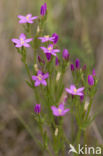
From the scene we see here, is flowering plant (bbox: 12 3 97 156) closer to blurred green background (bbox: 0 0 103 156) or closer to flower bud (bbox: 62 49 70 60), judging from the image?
flower bud (bbox: 62 49 70 60)

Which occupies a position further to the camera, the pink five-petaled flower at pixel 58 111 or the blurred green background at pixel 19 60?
the blurred green background at pixel 19 60

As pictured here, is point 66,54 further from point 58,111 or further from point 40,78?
point 58,111

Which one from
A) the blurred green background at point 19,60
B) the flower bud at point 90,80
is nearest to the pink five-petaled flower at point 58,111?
the flower bud at point 90,80

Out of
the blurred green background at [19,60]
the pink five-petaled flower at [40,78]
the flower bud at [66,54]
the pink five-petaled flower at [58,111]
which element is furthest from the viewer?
the blurred green background at [19,60]

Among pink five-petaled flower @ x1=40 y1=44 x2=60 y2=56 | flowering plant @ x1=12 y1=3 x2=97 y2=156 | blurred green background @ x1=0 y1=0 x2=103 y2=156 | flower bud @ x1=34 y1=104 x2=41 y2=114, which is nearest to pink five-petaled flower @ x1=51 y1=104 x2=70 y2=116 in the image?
flowering plant @ x1=12 y1=3 x2=97 y2=156

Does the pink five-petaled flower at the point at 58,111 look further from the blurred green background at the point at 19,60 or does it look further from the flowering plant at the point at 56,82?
the blurred green background at the point at 19,60

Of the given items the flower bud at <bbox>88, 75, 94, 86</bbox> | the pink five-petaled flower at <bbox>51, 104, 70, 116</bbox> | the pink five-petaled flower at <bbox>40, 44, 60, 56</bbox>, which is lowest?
the pink five-petaled flower at <bbox>51, 104, 70, 116</bbox>

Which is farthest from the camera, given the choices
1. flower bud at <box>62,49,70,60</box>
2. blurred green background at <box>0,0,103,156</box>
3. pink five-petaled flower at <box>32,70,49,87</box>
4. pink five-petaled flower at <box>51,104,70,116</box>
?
blurred green background at <box>0,0,103,156</box>

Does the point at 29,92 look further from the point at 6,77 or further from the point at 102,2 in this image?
the point at 102,2

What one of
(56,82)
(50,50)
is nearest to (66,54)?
(50,50)
